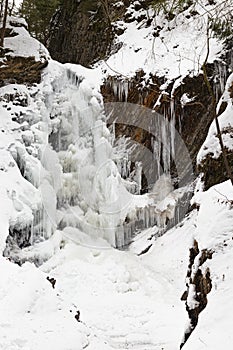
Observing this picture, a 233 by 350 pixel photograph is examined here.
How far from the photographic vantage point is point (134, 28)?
49.2 feet

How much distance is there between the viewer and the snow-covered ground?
5633 mm

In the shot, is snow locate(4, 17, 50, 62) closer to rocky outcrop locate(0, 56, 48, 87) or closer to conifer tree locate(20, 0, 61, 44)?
rocky outcrop locate(0, 56, 48, 87)

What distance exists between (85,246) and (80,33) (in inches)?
375

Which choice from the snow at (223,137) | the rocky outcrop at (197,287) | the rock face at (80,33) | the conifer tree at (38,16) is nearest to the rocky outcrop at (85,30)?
the rock face at (80,33)

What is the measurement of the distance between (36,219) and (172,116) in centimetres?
431

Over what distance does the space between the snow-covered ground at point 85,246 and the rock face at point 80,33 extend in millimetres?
1484

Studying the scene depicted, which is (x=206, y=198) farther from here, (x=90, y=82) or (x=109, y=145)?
(x=90, y=82)

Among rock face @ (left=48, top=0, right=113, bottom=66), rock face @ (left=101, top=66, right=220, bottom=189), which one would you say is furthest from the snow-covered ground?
rock face @ (left=48, top=0, right=113, bottom=66)

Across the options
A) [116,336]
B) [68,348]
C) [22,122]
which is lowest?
[116,336]

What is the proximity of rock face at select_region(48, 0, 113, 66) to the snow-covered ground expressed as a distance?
1.48 meters

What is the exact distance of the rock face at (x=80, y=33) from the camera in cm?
1620

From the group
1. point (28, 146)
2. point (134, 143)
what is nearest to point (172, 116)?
point (134, 143)

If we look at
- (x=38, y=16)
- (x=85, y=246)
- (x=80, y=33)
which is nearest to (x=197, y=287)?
(x=85, y=246)

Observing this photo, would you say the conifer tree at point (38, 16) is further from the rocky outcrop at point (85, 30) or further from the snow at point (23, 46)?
the snow at point (23, 46)
